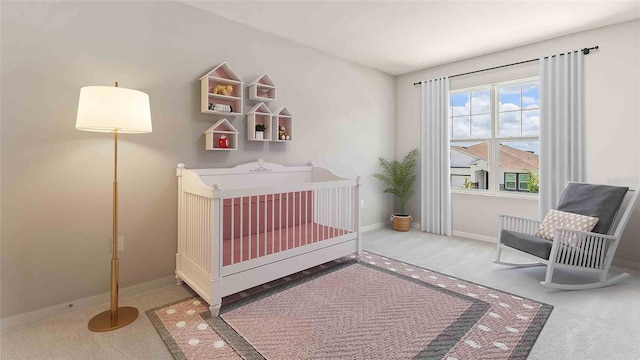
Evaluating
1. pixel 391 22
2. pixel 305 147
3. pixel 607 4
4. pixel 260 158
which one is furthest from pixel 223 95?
pixel 607 4

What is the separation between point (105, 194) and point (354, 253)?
89.7 inches

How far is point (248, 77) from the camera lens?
3.03 m

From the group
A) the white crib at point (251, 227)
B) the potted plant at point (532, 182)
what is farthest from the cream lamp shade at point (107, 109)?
the potted plant at point (532, 182)

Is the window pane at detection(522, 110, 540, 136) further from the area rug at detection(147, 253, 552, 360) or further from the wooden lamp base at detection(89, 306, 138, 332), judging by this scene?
the wooden lamp base at detection(89, 306, 138, 332)

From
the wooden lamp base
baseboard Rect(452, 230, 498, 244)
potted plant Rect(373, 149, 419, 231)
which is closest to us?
the wooden lamp base

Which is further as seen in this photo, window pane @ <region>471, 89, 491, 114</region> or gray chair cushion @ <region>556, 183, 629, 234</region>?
window pane @ <region>471, 89, 491, 114</region>

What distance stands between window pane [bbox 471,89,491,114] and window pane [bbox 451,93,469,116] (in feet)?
0.27

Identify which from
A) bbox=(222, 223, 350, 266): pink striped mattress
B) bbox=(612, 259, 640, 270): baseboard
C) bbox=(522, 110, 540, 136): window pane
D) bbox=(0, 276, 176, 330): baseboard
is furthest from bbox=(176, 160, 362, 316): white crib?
bbox=(612, 259, 640, 270): baseboard

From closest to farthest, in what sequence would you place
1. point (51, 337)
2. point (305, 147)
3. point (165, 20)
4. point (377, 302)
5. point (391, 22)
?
point (51, 337), point (377, 302), point (165, 20), point (391, 22), point (305, 147)

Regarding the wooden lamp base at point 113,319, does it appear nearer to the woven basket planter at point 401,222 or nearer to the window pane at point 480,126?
the woven basket planter at point 401,222

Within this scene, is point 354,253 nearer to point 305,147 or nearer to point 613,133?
point 305,147

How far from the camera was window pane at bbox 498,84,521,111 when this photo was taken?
375 centimetres

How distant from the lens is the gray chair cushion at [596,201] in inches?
101

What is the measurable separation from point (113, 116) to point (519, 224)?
3682mm
